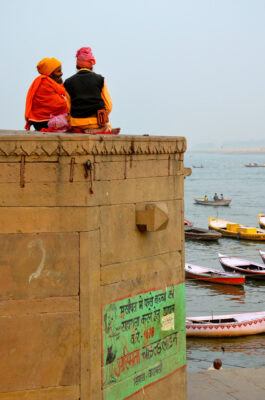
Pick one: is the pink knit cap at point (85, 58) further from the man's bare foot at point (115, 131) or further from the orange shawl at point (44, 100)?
the man's bare foot at point (115, 131)

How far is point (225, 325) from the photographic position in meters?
22.2

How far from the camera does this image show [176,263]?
6.96 metres

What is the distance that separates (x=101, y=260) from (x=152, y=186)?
42.3 inches

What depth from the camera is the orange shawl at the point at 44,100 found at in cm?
679

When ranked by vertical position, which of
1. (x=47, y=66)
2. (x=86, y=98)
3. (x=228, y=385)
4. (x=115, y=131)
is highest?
(x=47, y=66)

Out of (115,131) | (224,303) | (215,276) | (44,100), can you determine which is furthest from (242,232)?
(44,100)

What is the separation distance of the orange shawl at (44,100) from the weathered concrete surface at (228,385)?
4.71 meters

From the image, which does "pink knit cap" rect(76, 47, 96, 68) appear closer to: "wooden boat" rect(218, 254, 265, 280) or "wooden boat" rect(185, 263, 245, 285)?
"wooden boat" rect(185, 263, 245, 285)

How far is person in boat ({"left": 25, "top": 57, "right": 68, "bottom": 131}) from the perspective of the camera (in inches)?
268

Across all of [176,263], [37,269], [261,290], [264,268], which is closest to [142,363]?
[176,263]

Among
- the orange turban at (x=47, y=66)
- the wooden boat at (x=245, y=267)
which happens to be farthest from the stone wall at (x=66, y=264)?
the wooden boat at (x=245, y=267)

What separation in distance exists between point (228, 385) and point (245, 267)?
24285 mm

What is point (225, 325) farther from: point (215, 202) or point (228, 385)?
point (215, 202)

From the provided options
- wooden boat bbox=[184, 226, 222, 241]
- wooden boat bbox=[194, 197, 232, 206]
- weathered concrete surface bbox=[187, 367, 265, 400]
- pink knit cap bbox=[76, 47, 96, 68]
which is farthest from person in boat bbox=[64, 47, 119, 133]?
wooden boat bbox=[194, 197, 232, 206]
